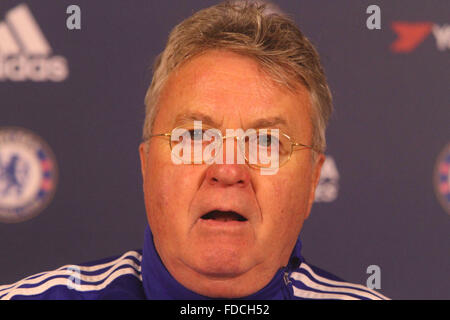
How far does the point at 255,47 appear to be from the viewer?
120 centimetres

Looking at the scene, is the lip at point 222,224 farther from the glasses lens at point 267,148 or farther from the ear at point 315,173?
the ear at point 315,173

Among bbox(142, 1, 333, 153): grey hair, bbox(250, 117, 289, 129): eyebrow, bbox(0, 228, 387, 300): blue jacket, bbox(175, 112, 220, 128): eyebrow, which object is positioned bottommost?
bbox(0, 228, 387, 300): blue jacket

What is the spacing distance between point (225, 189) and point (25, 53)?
1.18m

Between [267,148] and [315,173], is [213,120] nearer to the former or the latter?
[267,148]

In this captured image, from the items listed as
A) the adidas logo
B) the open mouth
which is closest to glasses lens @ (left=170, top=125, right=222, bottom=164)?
the open mouth

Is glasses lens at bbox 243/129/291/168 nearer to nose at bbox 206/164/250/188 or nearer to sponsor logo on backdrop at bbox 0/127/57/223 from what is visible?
nose at bbox 206/164/250/188

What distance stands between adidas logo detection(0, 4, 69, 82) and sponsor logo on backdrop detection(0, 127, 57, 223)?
0.20 m

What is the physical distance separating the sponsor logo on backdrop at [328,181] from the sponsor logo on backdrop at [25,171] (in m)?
0.93

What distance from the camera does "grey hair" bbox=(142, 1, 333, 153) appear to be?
121cm

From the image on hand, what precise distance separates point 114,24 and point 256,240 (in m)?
1.14

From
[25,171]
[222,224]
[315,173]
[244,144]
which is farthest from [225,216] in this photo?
[25,171]

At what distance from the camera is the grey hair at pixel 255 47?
121 centimetres

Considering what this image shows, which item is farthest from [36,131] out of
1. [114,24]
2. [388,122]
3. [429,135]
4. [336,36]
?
[429,135]
